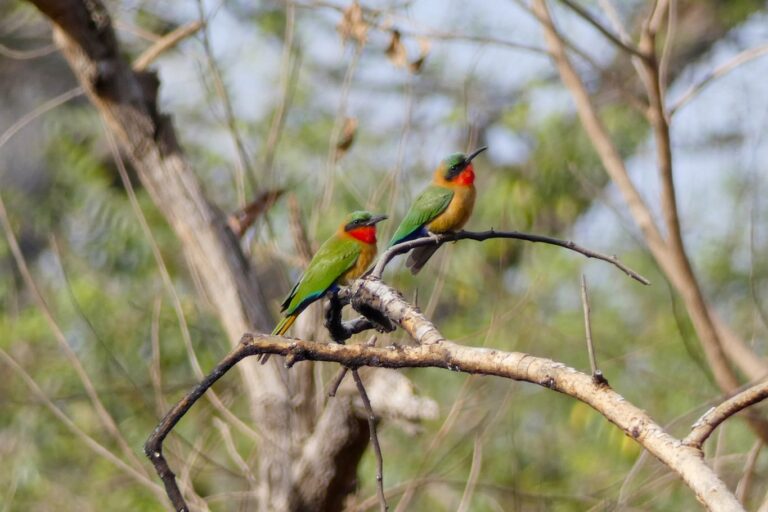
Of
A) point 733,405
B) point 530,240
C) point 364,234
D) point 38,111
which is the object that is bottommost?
point 733,405

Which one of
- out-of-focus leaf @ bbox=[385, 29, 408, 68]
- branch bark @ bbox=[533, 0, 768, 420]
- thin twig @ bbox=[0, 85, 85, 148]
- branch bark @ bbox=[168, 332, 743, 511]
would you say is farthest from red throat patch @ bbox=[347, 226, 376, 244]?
thin twig @ bbox=[0, 85, 85, 148]

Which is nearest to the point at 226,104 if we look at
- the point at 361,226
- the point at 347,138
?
the point at 347,138

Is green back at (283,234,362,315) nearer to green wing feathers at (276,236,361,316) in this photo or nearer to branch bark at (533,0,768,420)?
green wing feathers at (276,236,361,316)

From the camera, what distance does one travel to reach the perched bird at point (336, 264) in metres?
3.57

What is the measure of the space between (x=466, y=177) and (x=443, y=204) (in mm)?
287

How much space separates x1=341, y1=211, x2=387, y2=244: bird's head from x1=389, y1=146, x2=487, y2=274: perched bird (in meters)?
0.10

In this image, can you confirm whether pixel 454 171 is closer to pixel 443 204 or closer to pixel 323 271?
pixel 443 204

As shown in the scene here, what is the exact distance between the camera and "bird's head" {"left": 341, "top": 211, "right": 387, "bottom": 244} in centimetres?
401

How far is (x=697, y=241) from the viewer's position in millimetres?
8820

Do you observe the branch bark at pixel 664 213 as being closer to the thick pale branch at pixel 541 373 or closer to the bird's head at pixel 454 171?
the bird's head at pixel 454 171

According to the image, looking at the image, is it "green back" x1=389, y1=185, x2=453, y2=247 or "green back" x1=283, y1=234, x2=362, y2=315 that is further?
"green back" x1=389, y1=185, x2=453, y2=247

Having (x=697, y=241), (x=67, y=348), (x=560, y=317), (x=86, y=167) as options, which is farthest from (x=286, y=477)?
(x=697, y=241)

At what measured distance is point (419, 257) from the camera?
3609 millimetres

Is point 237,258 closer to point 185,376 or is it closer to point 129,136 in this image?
point 129,136
